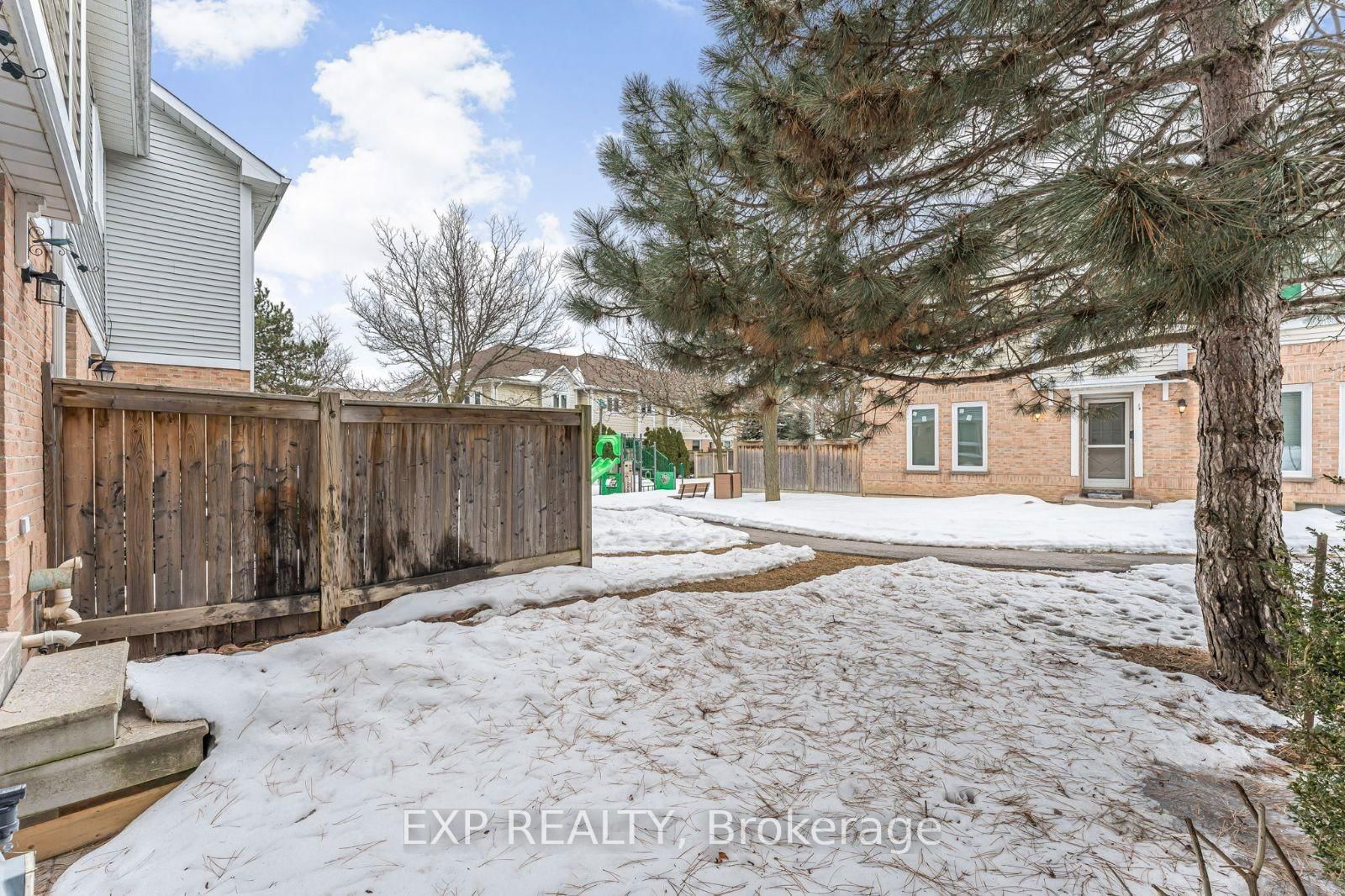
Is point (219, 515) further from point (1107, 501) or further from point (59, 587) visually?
point (1107, 501)

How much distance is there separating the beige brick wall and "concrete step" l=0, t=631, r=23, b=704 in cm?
629

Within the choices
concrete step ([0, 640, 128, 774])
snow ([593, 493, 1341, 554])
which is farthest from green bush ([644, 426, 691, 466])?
concrete step ([0, 640, 128, 774])

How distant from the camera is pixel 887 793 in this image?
2424mm

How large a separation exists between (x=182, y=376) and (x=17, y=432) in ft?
23.7

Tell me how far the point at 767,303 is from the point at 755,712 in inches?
99.3

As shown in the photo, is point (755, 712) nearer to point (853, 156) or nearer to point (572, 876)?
point (572, 876)

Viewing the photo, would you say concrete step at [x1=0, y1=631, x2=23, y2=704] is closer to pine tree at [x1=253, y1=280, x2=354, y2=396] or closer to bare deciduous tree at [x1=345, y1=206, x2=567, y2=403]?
bare deciduous tree at [x1=345, y1=206, x2=567, y2=403]

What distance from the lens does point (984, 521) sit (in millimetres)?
10297

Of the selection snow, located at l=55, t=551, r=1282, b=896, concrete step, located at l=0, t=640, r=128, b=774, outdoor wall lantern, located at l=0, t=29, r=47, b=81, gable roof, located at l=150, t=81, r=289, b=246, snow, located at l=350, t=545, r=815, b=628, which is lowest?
snow, located at l=55, t=551, r=1282, b=896

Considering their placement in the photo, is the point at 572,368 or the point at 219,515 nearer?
the point at 219,515

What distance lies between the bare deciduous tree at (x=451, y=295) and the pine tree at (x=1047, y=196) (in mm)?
9730

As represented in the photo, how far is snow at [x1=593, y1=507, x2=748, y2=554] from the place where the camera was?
8.23m

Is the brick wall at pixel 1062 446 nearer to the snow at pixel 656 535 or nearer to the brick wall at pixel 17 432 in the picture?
the snow at pixel 656 535

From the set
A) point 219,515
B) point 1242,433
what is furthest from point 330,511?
point 1242,433
